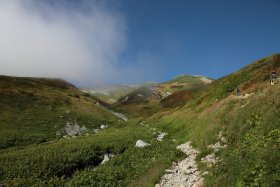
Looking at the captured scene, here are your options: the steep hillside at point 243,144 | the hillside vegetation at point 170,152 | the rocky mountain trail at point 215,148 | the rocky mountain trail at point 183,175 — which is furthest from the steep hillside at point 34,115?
the rocky mountain trail at point 215,148

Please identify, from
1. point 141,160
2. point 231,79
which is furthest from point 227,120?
point 231,79

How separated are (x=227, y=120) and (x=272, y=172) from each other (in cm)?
1549

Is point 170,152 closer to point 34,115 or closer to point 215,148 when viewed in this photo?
point 215,148

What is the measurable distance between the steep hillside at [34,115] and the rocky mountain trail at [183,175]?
2589 cm

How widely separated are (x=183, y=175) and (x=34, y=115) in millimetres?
47248

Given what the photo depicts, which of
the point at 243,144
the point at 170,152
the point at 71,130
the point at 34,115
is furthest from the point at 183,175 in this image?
the point at 34,115

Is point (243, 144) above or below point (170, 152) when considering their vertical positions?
above

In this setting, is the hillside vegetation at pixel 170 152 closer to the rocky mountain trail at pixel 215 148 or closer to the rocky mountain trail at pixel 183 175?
the rocky mountain trail at pixel 215 148

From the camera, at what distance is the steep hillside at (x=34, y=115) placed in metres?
48.0

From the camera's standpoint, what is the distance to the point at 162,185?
810 inches

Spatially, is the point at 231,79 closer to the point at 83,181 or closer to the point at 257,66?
the point at 257,66

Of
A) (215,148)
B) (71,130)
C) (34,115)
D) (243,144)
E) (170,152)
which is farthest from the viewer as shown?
(34,115)

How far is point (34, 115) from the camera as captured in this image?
63.5 m

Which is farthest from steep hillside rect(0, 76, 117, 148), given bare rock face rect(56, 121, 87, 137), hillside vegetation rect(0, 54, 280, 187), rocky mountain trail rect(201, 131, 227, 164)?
rocky mountain trail rect(201, 131, 227, 164)
